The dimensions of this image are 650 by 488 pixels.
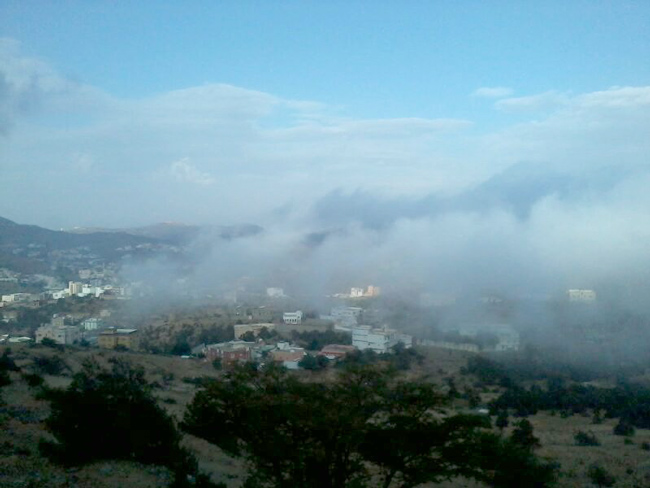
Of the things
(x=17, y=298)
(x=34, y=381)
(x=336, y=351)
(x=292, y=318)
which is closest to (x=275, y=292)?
(x=292, y=318)

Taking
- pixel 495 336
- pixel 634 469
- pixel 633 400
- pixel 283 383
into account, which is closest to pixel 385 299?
pixel 495 336

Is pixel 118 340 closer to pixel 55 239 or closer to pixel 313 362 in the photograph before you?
pixel 313 362

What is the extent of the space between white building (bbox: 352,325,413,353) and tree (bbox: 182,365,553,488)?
21.9 metres

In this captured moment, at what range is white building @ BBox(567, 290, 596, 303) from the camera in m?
43.0

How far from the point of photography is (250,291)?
54.6 metres

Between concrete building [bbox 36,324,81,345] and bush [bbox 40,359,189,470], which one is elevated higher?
bush [bbox 40,359,189,470]

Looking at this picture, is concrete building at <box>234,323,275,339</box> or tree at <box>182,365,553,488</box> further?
concrete building at <box>234,323,275,339</box>

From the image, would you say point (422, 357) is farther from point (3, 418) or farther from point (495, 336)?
point (3, 418)

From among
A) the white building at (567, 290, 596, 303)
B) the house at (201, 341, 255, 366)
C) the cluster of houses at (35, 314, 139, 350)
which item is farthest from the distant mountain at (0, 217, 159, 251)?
the white building at (567, 290, 596, 303)

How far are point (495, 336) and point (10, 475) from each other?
98.6 ft

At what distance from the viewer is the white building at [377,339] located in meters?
31.7

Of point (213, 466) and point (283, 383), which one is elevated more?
point (283, 383)

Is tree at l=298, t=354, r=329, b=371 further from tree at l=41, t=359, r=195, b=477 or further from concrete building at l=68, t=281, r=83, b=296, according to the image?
concrete building at l=68, t=281, r=83, b=296

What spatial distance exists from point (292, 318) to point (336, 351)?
1107 cm
